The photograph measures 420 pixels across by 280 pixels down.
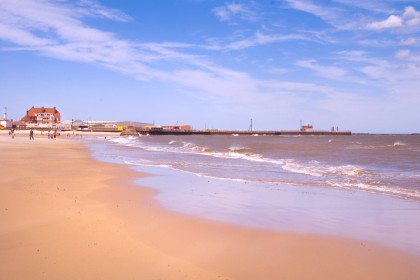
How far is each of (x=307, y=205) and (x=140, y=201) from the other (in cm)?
439

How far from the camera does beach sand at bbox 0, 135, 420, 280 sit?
530 cm

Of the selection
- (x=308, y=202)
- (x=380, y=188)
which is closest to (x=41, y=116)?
(x=380, y=188)

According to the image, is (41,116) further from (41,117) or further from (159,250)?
(159,250)

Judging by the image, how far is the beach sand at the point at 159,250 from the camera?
209 inches

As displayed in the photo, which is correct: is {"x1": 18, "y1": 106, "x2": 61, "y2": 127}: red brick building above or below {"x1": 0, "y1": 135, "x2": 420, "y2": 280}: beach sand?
above

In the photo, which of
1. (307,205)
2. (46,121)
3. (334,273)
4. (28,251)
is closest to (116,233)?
(28,251)

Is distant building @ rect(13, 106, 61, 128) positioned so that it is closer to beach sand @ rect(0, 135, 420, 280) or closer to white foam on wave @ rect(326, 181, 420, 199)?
white foam on wave @ rect(326, 181, 420, 199)

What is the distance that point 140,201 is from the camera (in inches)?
416

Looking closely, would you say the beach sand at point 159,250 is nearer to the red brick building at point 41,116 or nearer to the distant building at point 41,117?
the distant building at point 41,117

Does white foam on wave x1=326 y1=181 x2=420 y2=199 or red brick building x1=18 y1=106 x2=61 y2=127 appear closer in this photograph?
white foam on wave x1=326 y1=181 x2=420 y2=199

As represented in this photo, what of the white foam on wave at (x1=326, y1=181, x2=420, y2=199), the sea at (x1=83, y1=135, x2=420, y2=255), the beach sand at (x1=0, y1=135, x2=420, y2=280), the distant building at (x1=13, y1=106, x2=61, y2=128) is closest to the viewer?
the beach sand at (x1=0, y1=135, x2=420, y2=280)

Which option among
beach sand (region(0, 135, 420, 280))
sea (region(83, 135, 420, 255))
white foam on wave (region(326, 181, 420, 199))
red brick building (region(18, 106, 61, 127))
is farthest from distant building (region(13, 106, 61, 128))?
beach sand (region(0, 135, 420, 280))

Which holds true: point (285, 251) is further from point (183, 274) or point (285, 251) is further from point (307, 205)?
point (307, 205)

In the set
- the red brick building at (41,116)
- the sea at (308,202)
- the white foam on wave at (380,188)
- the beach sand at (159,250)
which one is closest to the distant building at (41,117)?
the red brick building at (41,116)
